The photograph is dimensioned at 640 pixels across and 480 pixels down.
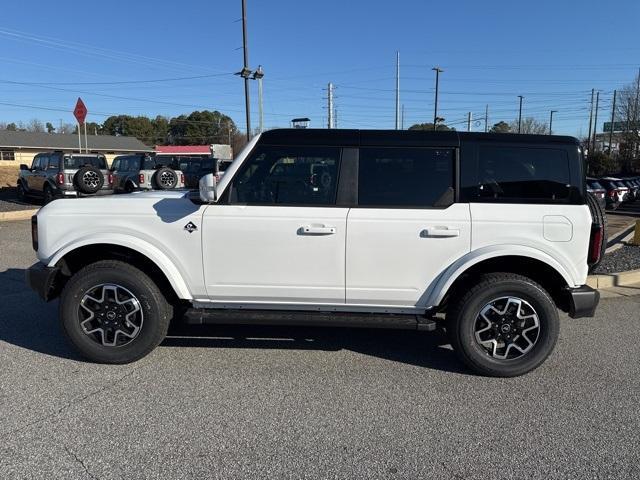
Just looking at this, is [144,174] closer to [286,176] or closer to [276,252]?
[286,176]

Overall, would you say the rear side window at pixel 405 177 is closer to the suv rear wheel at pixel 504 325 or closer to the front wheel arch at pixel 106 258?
the suv rear wheel at pixel 504 325

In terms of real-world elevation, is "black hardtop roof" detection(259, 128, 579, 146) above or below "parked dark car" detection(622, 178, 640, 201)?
above

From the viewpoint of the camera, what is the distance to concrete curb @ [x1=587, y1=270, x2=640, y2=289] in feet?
22.4

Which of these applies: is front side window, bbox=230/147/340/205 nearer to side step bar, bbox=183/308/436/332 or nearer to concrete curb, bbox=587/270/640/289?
Answer: side step bar, bbox=183/308/436/332

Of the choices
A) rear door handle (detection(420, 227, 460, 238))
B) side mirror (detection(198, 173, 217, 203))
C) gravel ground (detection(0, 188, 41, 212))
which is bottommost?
gravel ground (detection(0, 188, 41, 212))

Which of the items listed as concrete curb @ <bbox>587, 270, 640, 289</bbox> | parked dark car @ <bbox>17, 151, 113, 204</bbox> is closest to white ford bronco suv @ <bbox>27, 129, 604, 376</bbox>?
concrete curb @ <bbox>587, 270, 640, 289</bbox>

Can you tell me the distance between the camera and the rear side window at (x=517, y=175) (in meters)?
3.98

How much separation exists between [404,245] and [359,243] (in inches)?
13.7

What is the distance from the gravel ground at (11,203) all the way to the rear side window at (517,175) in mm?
14300

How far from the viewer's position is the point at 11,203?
56.4 feet

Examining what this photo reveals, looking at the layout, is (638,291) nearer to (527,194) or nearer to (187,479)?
(527,194)

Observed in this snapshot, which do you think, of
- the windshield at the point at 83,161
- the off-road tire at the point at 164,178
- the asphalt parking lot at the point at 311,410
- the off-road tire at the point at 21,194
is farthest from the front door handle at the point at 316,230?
the off-road tire at the point at 21,194

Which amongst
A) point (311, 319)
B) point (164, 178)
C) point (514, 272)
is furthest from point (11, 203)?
point (514, 272)

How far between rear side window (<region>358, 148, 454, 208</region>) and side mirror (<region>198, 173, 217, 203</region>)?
3.77ft
